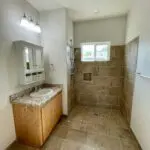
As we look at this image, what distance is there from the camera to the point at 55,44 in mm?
2461

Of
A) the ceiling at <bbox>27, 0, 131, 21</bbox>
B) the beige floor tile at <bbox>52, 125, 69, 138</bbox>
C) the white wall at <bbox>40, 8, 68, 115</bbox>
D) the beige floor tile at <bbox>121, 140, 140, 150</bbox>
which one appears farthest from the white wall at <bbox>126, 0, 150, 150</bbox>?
the white wall at <bbox>40, 8, 68, 115</bbox>

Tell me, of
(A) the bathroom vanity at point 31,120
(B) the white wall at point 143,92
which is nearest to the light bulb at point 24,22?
(A) the bathroom vanity at point 31,120

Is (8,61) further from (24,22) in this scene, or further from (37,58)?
(24,22)

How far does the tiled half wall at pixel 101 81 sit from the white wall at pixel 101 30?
275 millimetres

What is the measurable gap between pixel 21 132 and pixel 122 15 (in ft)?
11.6

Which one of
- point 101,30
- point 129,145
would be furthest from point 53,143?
point 101,30

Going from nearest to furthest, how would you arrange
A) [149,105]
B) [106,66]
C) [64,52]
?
[149,105], [64,52], [106,66]

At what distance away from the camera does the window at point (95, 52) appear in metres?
3.04

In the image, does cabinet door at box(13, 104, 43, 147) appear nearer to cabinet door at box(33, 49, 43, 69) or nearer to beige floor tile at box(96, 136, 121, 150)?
cabinet door at box(33, 49, 43, 69)

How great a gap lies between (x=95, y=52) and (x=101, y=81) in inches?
35.5

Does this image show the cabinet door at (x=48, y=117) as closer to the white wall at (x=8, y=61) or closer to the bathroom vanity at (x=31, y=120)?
the bathroom vanity at (x=31, y=120)

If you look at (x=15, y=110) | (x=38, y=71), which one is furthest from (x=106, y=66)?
(x=15, y=110)

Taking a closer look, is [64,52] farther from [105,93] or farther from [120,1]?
[105,93]

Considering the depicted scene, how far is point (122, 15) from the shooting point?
2719mm
